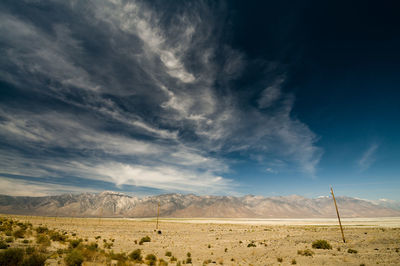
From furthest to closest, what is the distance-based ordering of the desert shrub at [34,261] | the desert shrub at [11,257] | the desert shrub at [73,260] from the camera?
the desert shrub at [73,260] < the desert shrub at [34,261] < the desert shrub at [11,257]

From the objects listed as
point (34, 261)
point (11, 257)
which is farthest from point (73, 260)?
point (11, 257)

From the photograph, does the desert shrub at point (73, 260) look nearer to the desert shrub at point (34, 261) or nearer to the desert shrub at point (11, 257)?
the desert shrub at point (34, 261)

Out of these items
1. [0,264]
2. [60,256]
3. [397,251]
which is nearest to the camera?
[0,264]

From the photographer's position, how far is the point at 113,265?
41.9ft

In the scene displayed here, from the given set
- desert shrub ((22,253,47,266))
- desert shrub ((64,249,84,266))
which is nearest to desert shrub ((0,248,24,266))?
desert shrub ((22,253,47,266))

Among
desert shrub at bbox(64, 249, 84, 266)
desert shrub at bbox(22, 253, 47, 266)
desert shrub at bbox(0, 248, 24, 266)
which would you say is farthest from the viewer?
desert shrub at bbox(64, 249, 84, 266)

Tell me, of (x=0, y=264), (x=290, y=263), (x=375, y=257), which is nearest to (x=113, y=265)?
(x=0, y=264)

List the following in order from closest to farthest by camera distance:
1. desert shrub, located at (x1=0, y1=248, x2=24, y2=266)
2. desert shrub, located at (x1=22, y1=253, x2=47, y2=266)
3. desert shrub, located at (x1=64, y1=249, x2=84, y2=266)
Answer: desert shrub, located at (x1=0, y1=248, x2=24, y2=266), desert shrub, located at (x1=22, y1=253, x2=47, y2=266), desert shrub, located at (x1=64, y1=249, x2=84, y2=266)

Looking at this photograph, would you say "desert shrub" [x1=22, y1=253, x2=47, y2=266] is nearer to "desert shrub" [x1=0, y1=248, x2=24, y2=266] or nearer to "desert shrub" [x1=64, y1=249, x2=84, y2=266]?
"desert shrub" [x1=0, y1=248, x2=24, y2=266]

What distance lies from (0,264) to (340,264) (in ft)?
71.9

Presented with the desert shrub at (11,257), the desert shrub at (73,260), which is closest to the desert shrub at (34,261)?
the desert shrub at (11,257)

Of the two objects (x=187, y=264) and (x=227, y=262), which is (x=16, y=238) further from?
(x=227, y=262)

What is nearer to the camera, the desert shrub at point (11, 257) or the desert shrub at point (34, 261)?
the desert shrub at point (11, 257)

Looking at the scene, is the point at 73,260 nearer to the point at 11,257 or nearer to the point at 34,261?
the point at 34,261
